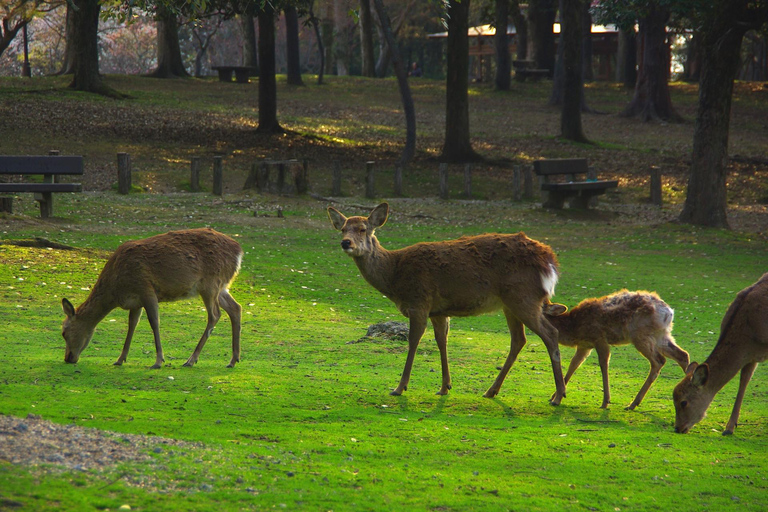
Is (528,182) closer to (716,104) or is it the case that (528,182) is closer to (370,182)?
(370,182)

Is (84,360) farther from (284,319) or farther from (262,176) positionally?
(262,176)

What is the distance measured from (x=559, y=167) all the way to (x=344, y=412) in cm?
1973

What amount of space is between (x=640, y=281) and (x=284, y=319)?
7081 millimetres

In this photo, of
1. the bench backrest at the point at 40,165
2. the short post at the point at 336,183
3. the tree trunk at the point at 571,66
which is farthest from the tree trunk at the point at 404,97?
the bench backrest at the point at 40,165

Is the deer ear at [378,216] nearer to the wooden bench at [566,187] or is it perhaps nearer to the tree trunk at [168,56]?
the wooden bench at [566,187]

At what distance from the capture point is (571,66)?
116 feet

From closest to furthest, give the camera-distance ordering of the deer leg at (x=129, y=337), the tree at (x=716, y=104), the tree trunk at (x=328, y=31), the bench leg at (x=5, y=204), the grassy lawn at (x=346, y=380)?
the grassy lawn at (x=346, y=380)
the deer leg at (x=129, y=337)
the bench leg at (x=5, y=204)
the tree at (x=716, y=104)
the tree trunk at (x=328, y=31)

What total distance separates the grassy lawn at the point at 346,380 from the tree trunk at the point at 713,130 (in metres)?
0.89

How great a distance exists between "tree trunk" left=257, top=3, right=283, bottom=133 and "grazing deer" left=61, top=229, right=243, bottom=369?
25.0 meters

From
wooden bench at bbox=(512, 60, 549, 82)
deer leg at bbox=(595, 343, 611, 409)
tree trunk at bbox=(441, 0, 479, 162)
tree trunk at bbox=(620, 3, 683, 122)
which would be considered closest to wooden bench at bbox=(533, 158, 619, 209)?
tree trunk at bbox=(441, 0, 479, 162)

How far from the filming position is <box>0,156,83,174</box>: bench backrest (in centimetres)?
1922

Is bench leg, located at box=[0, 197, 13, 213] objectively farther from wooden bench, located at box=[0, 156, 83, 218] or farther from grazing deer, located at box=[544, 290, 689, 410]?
grazing deer, located at box=[544, 290, 689, 410]

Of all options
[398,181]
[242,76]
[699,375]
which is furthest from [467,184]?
[242,76]

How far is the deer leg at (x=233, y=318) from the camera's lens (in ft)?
30.4
